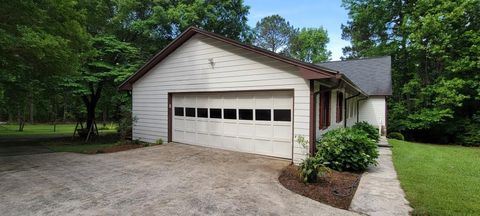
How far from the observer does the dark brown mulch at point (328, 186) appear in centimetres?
532

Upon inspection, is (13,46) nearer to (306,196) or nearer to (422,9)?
(306,196)

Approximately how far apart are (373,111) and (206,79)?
13.1 meters

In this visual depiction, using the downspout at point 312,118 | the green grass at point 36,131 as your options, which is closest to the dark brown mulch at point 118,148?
the downspout at point 312,118

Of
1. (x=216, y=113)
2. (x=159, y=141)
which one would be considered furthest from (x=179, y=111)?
(x=216, y=113)

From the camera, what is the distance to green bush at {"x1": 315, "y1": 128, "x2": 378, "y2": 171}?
7.45 meters

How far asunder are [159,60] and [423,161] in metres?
10.4

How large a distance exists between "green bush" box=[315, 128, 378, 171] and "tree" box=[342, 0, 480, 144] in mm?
14987

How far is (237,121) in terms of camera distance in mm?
9891

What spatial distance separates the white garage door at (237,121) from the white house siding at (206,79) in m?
0.35

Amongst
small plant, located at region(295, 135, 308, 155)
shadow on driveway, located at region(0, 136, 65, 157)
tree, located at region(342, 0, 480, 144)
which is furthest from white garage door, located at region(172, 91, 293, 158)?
tree, located at region(342, 0, 480, 144)

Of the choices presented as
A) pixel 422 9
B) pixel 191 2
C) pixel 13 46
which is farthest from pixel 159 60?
pixel 422 9

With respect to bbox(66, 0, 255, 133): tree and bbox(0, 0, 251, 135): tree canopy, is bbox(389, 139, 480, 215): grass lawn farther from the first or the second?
bbox(66, 0, 255, 133): tree

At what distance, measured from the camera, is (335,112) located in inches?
447

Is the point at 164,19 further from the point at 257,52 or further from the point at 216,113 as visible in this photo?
the point at 257,52
